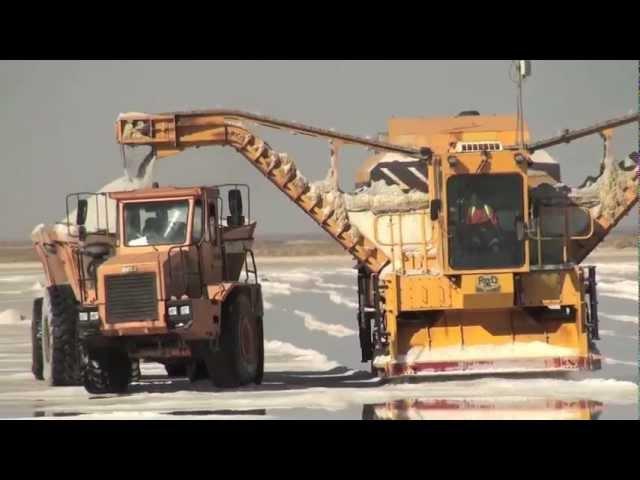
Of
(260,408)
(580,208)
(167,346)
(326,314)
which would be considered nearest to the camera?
(260,408)

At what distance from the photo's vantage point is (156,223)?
2302 cm

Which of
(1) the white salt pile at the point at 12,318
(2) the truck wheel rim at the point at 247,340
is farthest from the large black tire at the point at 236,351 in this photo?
(1) the white salt pile at the point at 12,318

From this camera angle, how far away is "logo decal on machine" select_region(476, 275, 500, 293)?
22672mm

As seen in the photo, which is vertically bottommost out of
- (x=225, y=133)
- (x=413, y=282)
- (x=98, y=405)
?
(x=98, y=405)

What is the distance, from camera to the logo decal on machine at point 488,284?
22672 millimetres

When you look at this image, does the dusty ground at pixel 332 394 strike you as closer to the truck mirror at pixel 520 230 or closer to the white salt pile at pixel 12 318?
the truck mirror at pixel 520 230

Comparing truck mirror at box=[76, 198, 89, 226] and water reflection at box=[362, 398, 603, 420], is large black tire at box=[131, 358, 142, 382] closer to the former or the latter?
truck mirror at box=[76, 198, 89, 226]

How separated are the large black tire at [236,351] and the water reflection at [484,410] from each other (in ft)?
11.4

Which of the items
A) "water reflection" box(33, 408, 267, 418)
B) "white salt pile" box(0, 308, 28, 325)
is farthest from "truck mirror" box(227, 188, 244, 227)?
"white salt pile" box(0, 308, 28, 325)

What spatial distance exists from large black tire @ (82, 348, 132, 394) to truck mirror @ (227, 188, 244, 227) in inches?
99.7

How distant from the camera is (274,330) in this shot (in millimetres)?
37906

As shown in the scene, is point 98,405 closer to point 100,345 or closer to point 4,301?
point 100,345

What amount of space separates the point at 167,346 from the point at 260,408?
120 inches

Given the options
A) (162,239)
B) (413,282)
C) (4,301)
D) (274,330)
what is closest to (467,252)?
(413,282)
